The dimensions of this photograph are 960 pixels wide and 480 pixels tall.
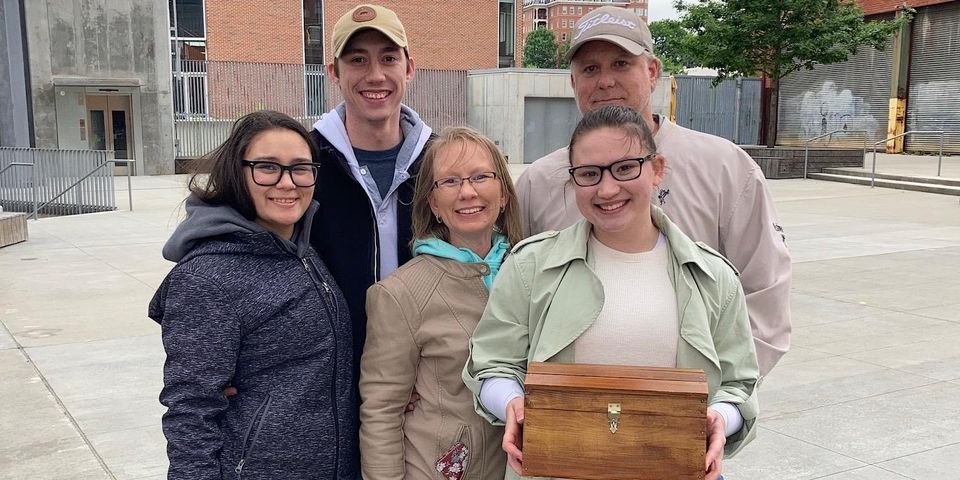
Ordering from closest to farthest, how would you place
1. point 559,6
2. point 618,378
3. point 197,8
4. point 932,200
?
point 618,378
point 932,200
point 197,8
point 559,6

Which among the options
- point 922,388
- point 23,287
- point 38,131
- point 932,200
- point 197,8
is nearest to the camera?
point 922,388

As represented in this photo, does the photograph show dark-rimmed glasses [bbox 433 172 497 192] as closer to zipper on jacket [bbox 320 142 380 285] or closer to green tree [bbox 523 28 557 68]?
zipper on jacket [bbox 320 142 380 285]

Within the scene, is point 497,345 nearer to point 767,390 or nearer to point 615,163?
point 615,163

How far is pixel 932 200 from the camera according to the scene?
58.0ft

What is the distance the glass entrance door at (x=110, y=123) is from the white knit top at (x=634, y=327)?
25063mm

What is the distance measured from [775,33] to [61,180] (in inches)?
730

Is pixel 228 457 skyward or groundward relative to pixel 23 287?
skyward

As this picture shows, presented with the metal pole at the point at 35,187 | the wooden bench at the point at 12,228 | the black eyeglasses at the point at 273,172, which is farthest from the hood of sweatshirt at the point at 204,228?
the metal pole at the point at 35,187

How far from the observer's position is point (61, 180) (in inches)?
636

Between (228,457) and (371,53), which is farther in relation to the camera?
(371,53)

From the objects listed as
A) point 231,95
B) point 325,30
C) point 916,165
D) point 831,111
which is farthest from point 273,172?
point 325,30

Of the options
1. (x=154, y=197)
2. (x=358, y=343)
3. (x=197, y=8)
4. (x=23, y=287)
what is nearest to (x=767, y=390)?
(x=358, y=343)

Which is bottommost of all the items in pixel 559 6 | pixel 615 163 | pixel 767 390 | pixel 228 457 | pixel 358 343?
pixel 767 390

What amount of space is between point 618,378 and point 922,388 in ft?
14.8
